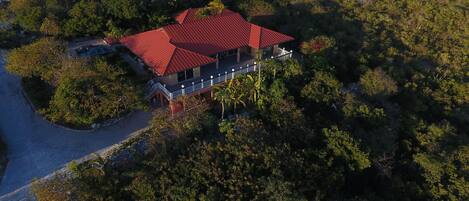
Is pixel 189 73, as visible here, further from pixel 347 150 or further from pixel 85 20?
pixel 347 150

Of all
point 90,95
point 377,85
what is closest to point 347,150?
point 377,85

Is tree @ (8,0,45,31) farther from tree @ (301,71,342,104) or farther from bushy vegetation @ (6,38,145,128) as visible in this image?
tree @ (301,71,342,104)

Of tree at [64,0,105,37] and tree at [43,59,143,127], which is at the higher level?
tree at [64,0,105,37]

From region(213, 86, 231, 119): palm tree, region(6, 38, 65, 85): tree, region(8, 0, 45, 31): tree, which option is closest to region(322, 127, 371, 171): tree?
region(213, 86, 231, 119): palm tree

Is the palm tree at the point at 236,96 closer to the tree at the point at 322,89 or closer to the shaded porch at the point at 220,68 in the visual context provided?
the shaded porch at the point at 220,68

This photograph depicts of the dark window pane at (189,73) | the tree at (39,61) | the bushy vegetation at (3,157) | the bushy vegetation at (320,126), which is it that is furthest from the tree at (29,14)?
the dark window pane at (189,73)

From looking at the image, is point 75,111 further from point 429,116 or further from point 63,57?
point 429,116
